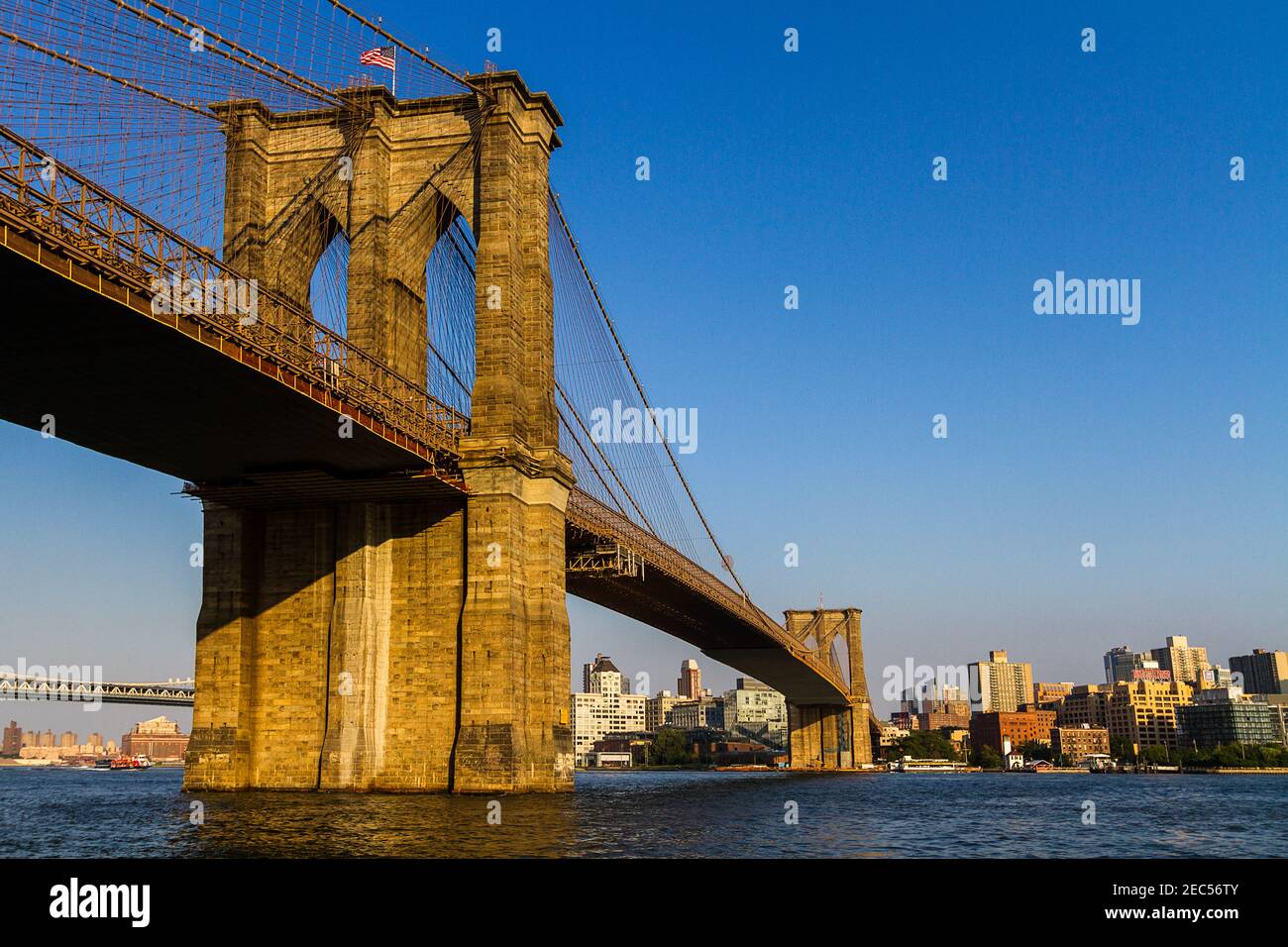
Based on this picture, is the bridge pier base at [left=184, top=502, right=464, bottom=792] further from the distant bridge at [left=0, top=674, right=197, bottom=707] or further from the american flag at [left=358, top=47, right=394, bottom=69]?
the distant bridge at [left=0, top=674, right=197, bottom=707]

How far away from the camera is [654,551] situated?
67562 mm

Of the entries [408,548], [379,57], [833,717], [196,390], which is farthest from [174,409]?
[833,717]

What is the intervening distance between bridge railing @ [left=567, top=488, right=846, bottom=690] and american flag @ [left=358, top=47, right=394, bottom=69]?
1928 cm

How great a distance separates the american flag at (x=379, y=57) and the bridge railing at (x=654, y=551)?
63.3 ft

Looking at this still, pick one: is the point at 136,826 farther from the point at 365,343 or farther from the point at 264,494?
the point at 365,343

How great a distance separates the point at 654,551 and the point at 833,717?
86736mm

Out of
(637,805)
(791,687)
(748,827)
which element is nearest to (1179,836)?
(748,827)

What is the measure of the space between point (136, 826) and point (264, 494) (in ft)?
50.7

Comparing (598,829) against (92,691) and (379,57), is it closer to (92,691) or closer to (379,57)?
(379,57)

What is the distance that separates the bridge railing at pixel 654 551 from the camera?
56.6 metres

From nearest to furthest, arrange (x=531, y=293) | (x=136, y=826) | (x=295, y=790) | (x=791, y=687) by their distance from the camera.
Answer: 1. (x=136, y=826)
2. (x=295, y=790)
3. (x=531, y=293)
4. (x=791, y=687)

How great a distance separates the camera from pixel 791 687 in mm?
131875

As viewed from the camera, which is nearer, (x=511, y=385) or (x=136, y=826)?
(x=136, y=826)
